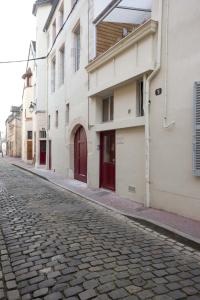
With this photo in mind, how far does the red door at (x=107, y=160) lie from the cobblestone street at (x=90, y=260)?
3.56 m

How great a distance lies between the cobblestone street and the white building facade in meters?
1.59

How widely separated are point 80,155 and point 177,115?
8.30 metres

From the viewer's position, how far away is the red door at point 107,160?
11438 millimetres

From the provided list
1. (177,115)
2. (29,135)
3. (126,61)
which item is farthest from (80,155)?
(29,135)

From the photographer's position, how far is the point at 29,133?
115ft

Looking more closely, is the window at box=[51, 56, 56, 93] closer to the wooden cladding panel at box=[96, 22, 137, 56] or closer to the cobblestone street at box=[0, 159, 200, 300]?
the wooden cladding panel at box=[96, 22, 137, 56]

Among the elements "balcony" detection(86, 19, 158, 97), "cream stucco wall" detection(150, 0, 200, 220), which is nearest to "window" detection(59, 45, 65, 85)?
"balcony" detection(86, 19, 158, 97)

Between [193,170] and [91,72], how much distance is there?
6995mm

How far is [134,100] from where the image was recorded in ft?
31.7

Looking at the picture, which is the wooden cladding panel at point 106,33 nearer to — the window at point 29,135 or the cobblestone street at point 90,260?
the cobblestone street at point 90,260

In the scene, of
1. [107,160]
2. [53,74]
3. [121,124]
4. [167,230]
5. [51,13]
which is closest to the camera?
[167,230]

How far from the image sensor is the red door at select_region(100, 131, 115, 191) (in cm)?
1144

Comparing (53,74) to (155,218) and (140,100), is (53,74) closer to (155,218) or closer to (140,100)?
(140,100)

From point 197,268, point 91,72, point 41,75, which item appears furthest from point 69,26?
point 197,268
